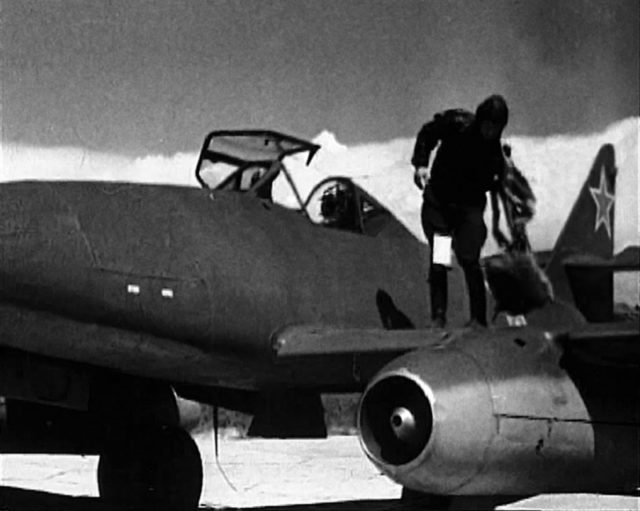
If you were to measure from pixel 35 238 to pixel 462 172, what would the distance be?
161cm

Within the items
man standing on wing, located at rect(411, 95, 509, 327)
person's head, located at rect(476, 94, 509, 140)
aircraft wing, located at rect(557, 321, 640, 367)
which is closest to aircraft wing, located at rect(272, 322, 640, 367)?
aircraft wing, located at rect(557, 321, 640, 367)

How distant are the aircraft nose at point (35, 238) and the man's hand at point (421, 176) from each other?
1333 mm

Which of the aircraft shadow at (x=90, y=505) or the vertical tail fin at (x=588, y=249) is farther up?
the vertical tail fin at (x=588, y=249)

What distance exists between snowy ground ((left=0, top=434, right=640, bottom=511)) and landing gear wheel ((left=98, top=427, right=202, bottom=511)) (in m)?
0.17

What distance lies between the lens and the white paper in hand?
15.5ft

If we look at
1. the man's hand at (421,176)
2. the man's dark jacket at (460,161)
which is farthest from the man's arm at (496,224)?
the man's hand at (421,176)

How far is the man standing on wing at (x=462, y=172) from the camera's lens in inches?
178

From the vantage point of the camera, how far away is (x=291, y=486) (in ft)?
17.9

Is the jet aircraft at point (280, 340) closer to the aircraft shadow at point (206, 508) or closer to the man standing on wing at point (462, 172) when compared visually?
the aircraft shadow at point (206, 508)

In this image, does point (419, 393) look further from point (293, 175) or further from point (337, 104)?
point (337, 104)

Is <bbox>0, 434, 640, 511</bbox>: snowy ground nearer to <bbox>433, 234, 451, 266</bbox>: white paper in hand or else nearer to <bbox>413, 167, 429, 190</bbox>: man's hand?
<bbox>433, 234, 451, 266</bbox>: white paper in hand

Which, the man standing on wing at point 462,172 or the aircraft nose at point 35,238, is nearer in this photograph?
the aircraft nose at point 35,238

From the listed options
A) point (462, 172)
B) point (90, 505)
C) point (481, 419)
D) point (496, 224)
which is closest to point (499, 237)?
point (496, 224)

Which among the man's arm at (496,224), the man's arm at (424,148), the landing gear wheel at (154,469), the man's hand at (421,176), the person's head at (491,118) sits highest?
the person's head at (491,118)
